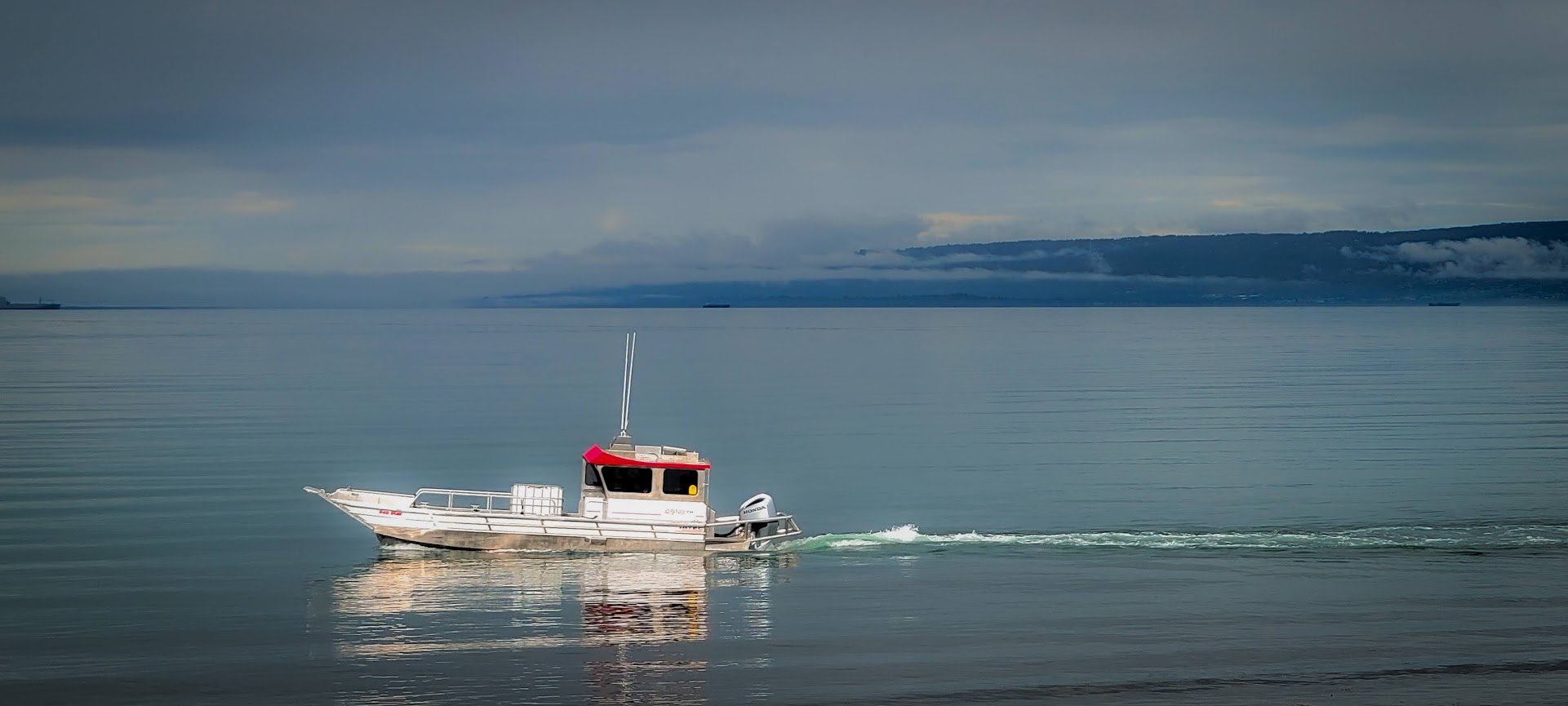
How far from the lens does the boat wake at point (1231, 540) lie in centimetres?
5112

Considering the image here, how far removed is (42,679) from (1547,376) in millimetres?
142634

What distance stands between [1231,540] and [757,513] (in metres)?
17.3

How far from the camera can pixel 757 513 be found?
50.8 meters

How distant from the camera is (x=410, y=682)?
3328 centimetres

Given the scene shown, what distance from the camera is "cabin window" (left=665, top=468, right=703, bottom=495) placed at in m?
49.6

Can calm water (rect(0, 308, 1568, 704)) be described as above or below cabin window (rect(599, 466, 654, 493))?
below

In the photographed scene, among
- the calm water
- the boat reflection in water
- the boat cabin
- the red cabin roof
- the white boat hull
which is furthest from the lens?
the boat cabin

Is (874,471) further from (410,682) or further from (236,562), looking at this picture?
(410,682)

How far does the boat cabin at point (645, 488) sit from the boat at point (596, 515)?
3 centimetres

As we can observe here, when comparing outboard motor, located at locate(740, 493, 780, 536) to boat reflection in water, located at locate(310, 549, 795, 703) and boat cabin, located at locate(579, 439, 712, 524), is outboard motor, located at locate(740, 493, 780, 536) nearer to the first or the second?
boat reflection in water, located at locate(310, 549, 795, 703)

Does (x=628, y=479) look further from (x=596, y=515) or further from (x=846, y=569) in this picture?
(x=846, y=569)

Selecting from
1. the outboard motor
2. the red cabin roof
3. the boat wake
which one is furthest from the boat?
the boat wake

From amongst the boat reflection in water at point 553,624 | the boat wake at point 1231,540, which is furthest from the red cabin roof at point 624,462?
the boat wake at point 1231,540

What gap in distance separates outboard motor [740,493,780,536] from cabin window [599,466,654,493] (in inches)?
139
